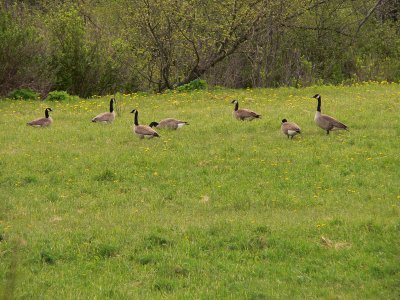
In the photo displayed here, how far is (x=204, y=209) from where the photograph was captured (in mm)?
14000

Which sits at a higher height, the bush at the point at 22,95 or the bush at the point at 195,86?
the bush at the point at 195,86

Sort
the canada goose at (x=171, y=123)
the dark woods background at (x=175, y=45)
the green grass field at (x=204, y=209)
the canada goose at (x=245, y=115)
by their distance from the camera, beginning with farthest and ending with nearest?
the dark woods background at (x=175, y=45) → the canada goose at (x=245, y=115) → the canada goose at (x=171, y=123) → the green grass field at (x=204, y=209)

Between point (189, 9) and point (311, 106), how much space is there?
12379 mm

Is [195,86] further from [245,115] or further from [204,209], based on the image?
[204,209]

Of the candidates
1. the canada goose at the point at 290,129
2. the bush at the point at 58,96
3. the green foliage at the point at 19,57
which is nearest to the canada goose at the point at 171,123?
the canada goose at the point at 290,129

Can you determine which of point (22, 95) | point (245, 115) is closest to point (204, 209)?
point (245, 115)

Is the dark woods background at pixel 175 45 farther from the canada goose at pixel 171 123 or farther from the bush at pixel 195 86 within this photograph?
the canada goose at pixel 171 123

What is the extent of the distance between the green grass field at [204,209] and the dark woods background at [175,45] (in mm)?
10286

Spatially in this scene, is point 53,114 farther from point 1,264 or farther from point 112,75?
point 1,264

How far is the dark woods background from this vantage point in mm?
33844

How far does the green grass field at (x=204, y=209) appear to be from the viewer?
33.1 ft

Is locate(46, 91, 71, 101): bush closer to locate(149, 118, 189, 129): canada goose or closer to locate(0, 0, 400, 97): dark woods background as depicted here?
locate(0, 0, 400, 97): dark woods background

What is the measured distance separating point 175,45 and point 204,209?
77.1ft

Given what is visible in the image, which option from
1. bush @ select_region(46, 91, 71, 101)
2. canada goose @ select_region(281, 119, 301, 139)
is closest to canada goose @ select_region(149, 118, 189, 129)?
canada goose @ select_region(281, 119, 301, 139)
